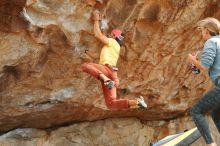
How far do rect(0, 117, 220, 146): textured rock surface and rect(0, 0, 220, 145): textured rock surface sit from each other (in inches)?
8.7

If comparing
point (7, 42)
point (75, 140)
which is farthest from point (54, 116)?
point (7, 42)

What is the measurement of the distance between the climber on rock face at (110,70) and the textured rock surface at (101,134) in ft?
11.5

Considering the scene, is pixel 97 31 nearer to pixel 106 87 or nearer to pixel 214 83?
pixel 106 87

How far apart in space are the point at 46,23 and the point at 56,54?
85cm

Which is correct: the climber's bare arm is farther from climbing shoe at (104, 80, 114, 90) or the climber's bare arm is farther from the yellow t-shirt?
climbing shoe at (104, 80, 114, 90)

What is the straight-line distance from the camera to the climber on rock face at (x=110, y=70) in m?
6.59

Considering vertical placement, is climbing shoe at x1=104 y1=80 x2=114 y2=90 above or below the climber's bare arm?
below

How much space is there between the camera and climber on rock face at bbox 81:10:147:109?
6.59 metres

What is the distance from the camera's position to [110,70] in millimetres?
6844

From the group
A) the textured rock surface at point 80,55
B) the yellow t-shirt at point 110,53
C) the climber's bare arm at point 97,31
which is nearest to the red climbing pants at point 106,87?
the yellow t-shirt at point 110,53

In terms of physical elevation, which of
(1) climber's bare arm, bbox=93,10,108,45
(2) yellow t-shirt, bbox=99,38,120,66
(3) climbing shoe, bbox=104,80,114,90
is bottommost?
(3) climbing shoe, bbox=104,80,114,90

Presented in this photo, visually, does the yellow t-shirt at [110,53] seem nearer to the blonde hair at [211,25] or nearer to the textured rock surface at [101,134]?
the blonde hair at [211,25]

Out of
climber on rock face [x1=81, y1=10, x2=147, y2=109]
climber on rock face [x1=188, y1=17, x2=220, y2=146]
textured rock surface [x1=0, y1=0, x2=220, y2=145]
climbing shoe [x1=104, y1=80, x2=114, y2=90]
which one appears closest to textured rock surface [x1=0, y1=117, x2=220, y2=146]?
textured rock surface [x1=0, y1=0, x2=220, y2=145]

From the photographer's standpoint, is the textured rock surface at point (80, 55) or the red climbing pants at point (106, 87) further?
the textured rock surface at point (80, 55)
